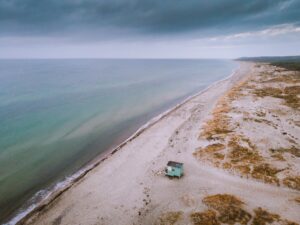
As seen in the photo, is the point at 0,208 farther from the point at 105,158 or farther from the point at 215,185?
the point at 215,185

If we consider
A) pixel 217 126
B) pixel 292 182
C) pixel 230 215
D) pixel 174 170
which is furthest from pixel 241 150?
pixel 230 215

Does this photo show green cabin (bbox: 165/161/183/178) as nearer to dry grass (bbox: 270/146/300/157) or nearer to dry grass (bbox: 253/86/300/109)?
dry grass (bbox: 270/146/300/157)

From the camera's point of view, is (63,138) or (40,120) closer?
(63,138)

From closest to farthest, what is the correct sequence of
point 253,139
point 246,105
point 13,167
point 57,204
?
point 57,204 → point 13,167 → point 253,139 → point 246,105

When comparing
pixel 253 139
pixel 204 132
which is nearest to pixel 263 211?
pixel 253 139

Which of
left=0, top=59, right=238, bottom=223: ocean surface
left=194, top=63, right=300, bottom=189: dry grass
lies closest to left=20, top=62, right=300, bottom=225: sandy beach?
left=194, top=63, right=300, bottom=189: dry grass

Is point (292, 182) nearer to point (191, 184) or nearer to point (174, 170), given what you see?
point (191, 184)

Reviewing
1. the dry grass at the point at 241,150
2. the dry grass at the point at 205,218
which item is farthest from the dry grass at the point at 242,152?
the dry grass at the point at 205,218
